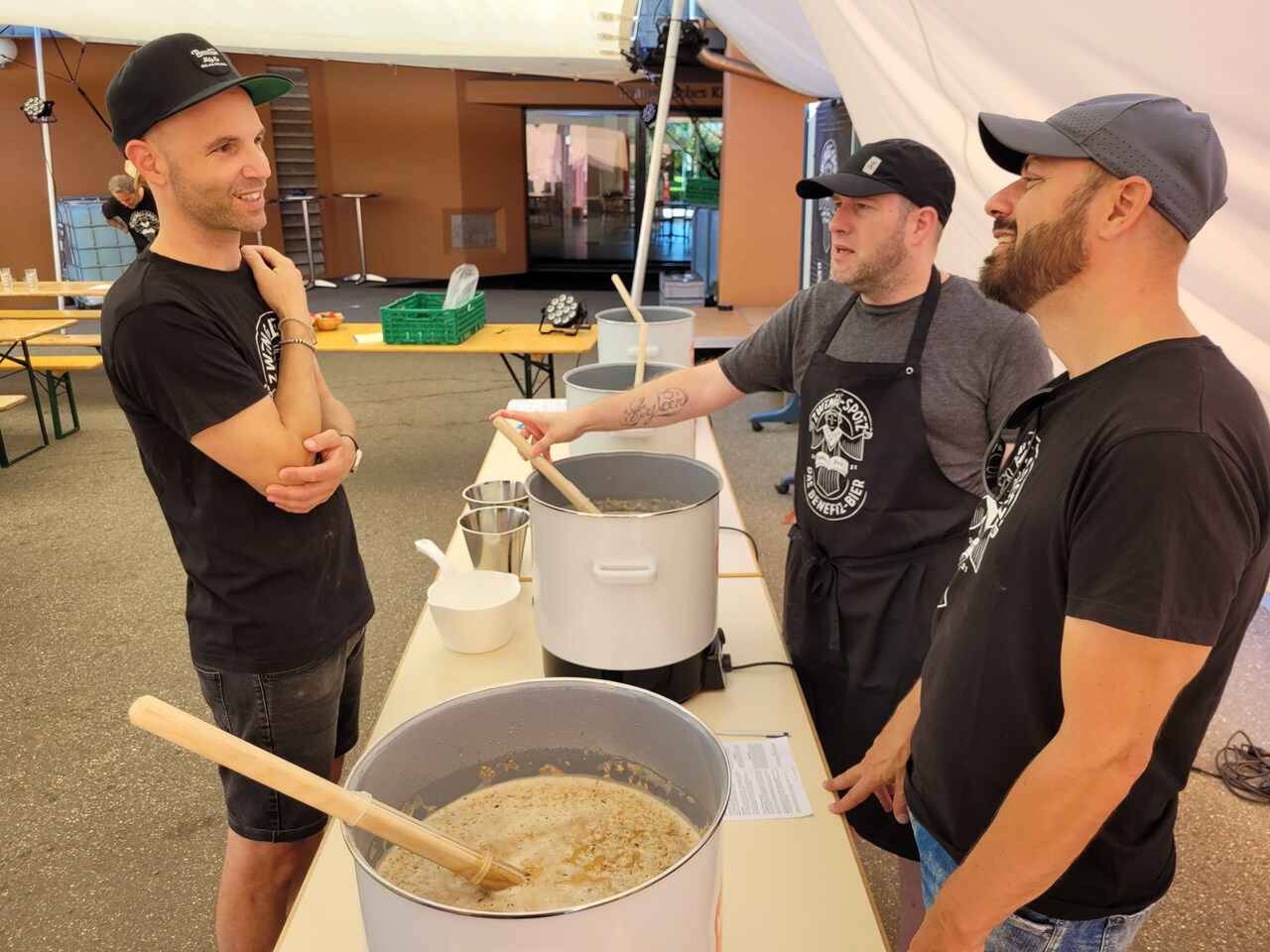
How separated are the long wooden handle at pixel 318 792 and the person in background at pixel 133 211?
556 cm

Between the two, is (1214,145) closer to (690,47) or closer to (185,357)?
(185,357)

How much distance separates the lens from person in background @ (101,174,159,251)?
5.36m

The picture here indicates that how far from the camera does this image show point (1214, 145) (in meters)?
0.86

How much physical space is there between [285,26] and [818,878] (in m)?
6.30

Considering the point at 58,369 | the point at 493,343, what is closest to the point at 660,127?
the point at 493,343

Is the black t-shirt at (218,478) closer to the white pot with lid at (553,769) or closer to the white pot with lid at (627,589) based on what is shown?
the white pot with lid at (627,589)

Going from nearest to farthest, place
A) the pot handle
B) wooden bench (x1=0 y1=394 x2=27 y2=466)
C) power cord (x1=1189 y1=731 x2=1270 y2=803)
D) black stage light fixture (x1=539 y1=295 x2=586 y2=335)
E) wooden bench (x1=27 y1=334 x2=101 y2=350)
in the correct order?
the pot handle < power cord (x1=1189 y1=731 x2=1270 y2=803) < wooden bench (x1=0 y1=394 x2=27 y2=466) < black stage light fixture (x1=539 y1=295 x2=586 y2=335) < wooden bench (x1=27 y1=334 x2=101 y2=350)

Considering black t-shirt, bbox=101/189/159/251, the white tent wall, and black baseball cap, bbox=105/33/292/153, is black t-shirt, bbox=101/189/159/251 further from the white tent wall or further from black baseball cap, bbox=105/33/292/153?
the white tent wall

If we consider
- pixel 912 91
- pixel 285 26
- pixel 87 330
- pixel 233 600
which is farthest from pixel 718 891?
pixel 87 330

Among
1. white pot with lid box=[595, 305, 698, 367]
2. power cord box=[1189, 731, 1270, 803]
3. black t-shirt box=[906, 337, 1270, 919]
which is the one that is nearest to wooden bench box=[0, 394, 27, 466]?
white pot with lid box=[595, 305, 698, 367]

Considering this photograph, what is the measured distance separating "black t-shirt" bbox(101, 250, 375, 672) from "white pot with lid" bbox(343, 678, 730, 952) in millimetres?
647

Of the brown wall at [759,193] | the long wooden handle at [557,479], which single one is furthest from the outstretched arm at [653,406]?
the brown wall at [759,193]

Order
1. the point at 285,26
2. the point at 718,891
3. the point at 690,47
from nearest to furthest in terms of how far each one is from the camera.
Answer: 1. the point at 718,891
2. the point at 285,26
3. the point at 690,47

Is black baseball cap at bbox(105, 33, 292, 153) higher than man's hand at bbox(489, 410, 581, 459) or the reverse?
higher
